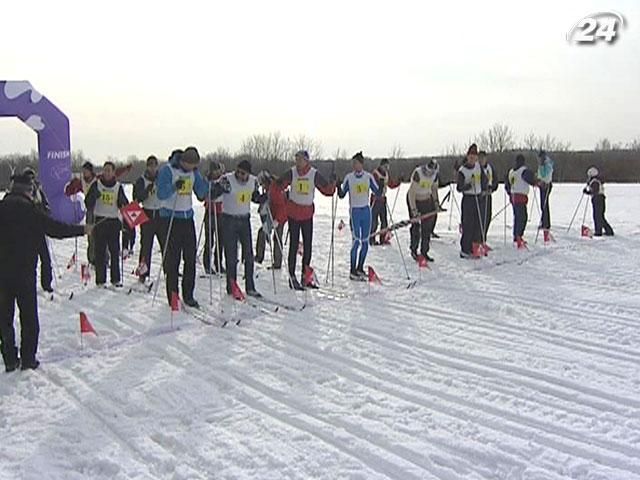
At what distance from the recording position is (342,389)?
5336 mm

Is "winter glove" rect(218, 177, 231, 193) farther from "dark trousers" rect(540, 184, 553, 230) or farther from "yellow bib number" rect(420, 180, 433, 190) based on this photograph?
"dark trousers" rect(540, 184, 553, 230)

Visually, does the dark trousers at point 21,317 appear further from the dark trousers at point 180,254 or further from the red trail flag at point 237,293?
the red trail flag at point 237,293

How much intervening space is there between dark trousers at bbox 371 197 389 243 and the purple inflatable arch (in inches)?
314

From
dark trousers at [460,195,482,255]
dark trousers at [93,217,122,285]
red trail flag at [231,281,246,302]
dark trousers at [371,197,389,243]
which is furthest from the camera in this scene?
dark trousers at [371,197,389,243]

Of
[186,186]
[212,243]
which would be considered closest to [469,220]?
[212,243]

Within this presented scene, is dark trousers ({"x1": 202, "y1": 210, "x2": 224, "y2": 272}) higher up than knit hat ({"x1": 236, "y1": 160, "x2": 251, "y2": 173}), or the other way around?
knit hat ({"x1": 236, "y1": 160, "x2": 251, "y2": 173})

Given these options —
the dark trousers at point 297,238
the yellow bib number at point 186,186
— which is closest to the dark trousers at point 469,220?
the dark trousers at point 297,238

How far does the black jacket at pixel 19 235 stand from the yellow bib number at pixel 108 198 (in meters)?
3.71

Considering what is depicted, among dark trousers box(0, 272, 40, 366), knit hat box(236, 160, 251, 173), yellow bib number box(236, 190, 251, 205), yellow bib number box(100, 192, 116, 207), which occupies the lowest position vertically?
dark trousers box(0, 272, 40, 366)

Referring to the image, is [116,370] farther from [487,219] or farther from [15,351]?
[487,219]

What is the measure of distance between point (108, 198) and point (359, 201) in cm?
352

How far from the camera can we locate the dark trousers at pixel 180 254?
320 inches

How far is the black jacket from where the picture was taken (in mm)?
5887

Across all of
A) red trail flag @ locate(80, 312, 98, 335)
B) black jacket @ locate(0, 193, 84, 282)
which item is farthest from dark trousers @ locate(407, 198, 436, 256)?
black jacket @ locate(0, 193, 84, 282)
